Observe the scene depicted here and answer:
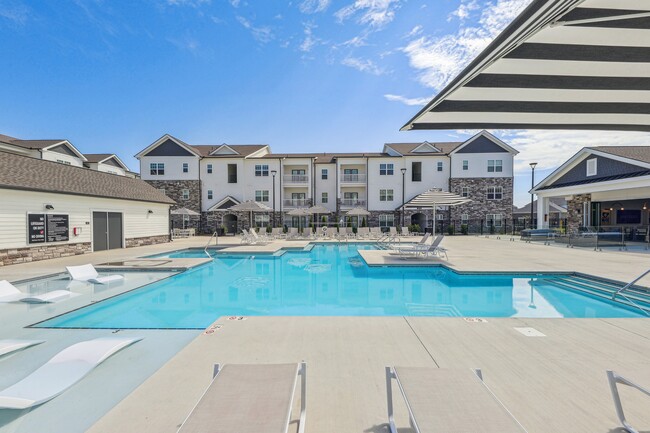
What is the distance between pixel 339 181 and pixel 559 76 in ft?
87.3

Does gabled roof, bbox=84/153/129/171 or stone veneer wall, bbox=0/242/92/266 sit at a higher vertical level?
gabled roof, bbox=84/153/129/171

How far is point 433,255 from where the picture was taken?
11.8 metres

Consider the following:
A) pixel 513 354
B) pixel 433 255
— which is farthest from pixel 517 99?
pixel 433 255

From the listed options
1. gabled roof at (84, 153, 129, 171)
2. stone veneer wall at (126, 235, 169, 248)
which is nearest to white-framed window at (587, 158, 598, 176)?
stone veneer wall at (126, 235, 169, 248)

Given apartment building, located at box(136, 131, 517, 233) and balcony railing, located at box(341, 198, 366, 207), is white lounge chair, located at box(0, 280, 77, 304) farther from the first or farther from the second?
balcony railing, located at box(341, 198, 366, 207)

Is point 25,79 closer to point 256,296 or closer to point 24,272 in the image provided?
point 24,272

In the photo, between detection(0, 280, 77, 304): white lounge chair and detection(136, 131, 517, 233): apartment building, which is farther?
detection(136, 131, 517, 233): apartment building

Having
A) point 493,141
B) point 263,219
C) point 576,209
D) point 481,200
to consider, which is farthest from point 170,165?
point 576,209

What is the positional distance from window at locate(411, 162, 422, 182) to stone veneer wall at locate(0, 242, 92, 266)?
2496cm

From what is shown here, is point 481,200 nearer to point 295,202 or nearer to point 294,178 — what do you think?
point 295,202

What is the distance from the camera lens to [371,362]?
3217 millimetres

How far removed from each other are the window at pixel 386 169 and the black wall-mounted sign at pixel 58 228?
76.4 feet

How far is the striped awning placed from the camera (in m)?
1.51

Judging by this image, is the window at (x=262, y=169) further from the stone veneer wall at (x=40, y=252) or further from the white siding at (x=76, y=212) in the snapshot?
the stone veneer wall at (x=40, y=252)
